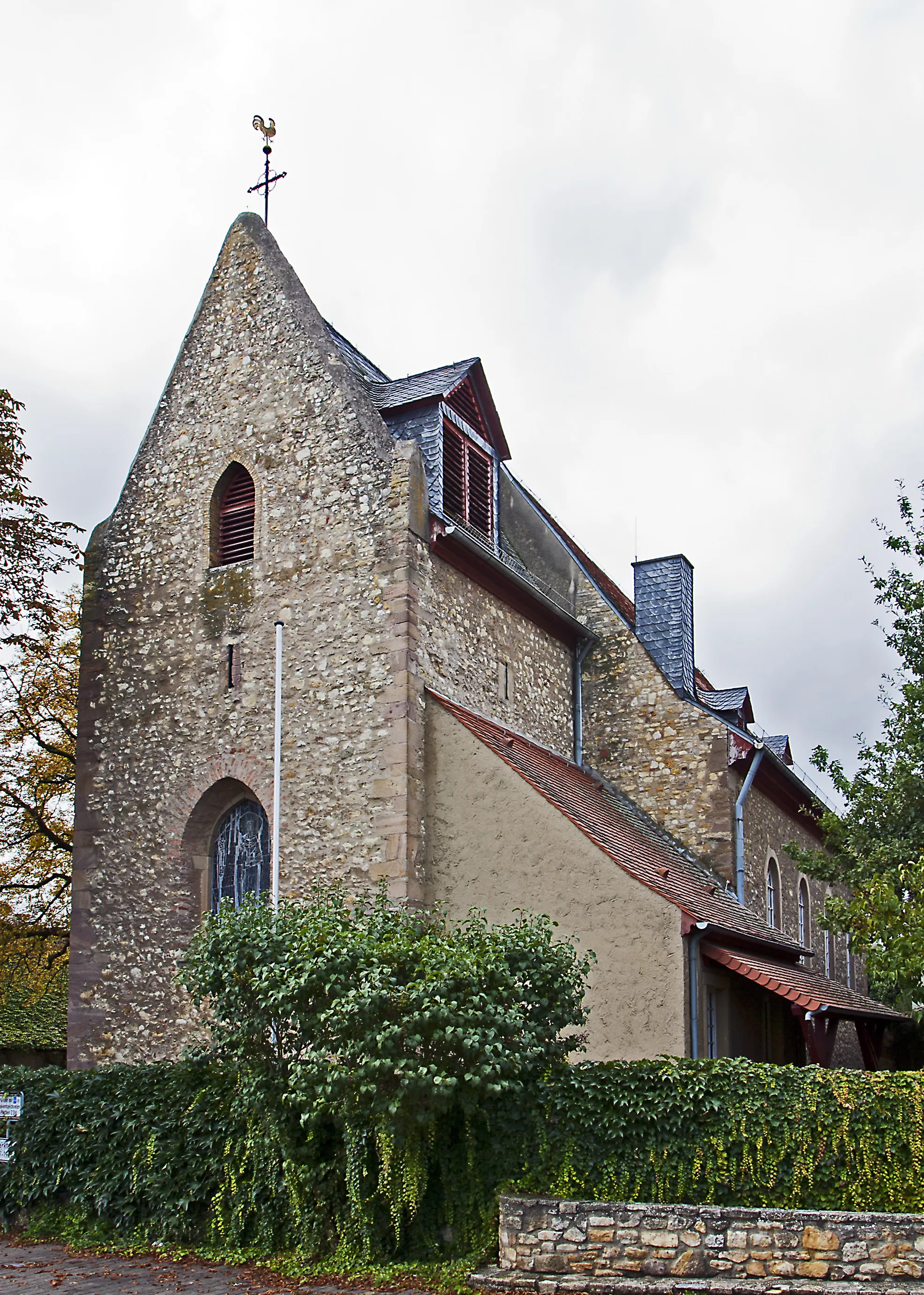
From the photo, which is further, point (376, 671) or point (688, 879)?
point (688, 879)

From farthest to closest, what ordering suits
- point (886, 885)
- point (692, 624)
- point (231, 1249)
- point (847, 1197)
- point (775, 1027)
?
point (692, 624), point (775, 1027), point (886, 885), point (231, 1249), point (847, 1197)

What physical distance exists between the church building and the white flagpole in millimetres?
157

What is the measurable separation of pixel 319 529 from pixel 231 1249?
8689mm

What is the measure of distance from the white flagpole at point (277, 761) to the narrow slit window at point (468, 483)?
3.18m

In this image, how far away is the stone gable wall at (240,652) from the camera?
51.1 feet

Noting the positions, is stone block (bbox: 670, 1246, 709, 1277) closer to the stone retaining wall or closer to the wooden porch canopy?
the stone retaining wall

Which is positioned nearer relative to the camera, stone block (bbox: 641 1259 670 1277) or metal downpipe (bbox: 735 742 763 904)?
stone block (bbox: 641 1259 670 1277)

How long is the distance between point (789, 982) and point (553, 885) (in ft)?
10.2

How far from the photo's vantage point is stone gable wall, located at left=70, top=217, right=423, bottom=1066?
15.6m

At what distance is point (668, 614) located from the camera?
2150 centimetres

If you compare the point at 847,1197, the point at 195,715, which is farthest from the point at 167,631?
the point at 847,1197

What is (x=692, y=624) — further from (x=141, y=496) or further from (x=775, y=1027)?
(x=141, y=496)

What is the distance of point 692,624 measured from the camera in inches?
862

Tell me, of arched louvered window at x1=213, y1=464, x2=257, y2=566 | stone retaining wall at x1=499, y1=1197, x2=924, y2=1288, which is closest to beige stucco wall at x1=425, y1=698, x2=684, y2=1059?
stone retaining wall at x1=499, y1=1197, x2=924, y2=1288
